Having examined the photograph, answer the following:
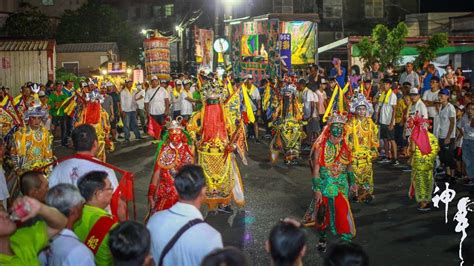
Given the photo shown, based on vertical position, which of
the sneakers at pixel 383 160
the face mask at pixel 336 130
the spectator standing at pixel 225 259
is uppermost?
the face mask at pixel 336 130

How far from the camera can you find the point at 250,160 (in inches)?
658

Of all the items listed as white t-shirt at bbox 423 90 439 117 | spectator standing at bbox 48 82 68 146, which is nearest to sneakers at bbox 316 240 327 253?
white t-shirt at bbox 423 90 439 117

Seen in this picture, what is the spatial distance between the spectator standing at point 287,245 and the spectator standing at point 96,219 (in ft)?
4.27

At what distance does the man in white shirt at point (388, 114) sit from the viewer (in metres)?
15.4

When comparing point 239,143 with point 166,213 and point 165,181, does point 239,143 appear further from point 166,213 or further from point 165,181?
point 166,213

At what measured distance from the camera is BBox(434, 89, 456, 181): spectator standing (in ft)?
41.5

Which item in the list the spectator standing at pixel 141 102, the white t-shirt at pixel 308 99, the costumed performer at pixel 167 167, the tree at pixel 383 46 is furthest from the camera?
the spectator standing at pixel 141 102

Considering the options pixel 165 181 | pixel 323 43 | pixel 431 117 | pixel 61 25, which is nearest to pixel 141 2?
pixel 61 25

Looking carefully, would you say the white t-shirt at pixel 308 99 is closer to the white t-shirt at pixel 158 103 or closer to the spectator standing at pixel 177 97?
the white t-shirt at pixel 158 103

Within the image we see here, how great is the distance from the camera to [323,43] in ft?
121

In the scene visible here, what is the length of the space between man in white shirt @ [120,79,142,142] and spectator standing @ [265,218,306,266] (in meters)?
17.2

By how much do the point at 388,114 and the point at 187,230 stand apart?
11.8 m

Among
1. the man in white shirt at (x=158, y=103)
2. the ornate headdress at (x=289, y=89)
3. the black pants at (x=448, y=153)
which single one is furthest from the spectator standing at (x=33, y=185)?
the man in white shirt at (x=158, y=103)

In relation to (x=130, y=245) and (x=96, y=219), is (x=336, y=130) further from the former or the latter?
(x=130, y=245)
